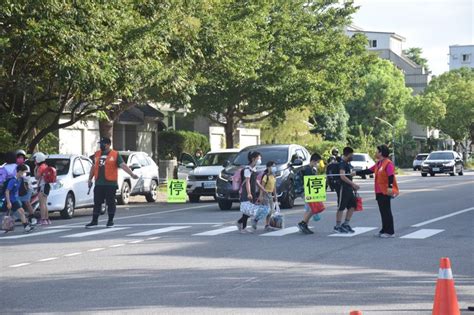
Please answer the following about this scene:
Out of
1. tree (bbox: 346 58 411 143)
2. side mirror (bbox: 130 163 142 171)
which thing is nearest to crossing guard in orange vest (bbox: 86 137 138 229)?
side mirror (bbox: 130 163 142 171)

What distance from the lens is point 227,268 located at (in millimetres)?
12977

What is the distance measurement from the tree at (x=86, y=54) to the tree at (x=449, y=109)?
61.3 m

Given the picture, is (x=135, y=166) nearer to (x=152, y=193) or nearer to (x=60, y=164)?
(x=152, y=193)

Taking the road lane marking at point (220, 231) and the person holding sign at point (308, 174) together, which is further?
the road lane marking at point (220, 231)

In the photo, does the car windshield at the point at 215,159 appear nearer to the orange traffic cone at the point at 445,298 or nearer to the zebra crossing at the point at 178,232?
the zebra crossing at the point at 178,232

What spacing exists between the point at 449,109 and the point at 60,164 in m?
73.4

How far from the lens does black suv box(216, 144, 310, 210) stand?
25.2 m

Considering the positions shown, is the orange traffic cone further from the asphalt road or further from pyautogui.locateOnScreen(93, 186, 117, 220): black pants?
pyautogui.locateOnScreen(93, 186, 117, 220): black pants

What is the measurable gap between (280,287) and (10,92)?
1959 centimetres

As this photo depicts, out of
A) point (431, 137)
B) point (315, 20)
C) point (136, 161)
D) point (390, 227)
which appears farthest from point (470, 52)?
point (390, 227)

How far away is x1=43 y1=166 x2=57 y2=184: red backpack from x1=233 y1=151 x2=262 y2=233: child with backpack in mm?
4793

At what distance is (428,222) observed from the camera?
21.0 metres

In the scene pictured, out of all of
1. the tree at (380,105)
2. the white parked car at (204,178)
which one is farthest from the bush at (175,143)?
the tree at (380,105)

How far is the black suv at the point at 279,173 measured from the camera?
25219mm
